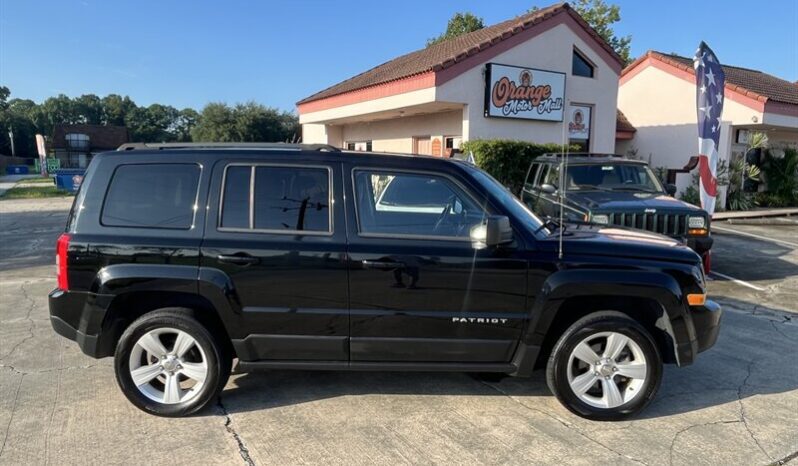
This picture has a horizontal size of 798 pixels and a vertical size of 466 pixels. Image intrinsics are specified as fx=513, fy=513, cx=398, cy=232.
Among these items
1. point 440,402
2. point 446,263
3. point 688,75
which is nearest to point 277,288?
point 446,263

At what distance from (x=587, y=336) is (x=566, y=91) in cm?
1417

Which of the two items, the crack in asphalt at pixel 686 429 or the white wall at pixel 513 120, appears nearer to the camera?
the crack in asphalt at pixel 686 429

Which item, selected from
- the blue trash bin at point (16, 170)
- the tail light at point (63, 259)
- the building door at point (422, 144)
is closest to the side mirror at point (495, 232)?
the tail light at point (63, 259)

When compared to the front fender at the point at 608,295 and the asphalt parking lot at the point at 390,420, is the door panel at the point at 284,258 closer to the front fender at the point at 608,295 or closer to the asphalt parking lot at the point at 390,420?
the asphalt parking lot at the point at 390,420

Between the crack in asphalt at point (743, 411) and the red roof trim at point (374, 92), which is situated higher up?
the red roof trim at point (374, 92)

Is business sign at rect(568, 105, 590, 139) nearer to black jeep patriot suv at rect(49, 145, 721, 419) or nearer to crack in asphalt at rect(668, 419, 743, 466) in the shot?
black jeep patriot suv at rect(49, 145, 721, 419)

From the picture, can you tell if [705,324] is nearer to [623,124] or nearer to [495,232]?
[495,232]

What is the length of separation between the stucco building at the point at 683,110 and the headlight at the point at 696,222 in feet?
44.6

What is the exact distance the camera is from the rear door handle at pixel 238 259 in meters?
3.50

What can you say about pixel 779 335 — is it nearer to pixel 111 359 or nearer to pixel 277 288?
pixel 277 288

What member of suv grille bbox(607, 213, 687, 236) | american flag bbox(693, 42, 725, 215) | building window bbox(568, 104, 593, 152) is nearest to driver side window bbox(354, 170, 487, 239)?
suv grille bbox(607, 213, 687, 236)

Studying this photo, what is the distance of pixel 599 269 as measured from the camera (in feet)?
11.6

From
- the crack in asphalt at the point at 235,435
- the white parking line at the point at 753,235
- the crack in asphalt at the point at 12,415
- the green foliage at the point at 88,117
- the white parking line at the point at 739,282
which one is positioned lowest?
the crack in asphalt at the point at 235,435

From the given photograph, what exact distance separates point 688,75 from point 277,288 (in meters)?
21.1
